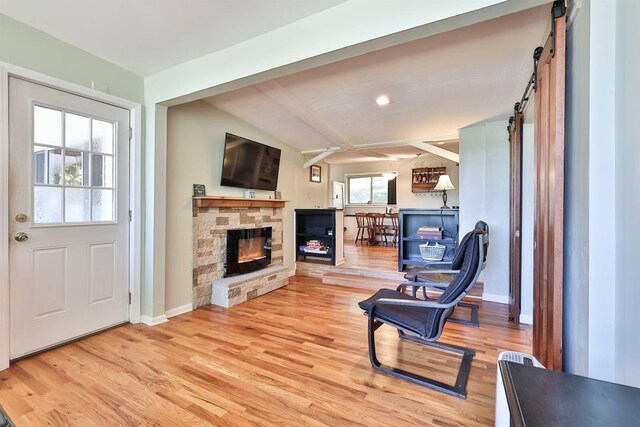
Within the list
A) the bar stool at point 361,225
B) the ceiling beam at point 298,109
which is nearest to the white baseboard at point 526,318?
the ceiling beam at point 298,109

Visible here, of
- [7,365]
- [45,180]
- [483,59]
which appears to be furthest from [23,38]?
[483,59]

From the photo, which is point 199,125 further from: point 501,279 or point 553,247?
point 501,279

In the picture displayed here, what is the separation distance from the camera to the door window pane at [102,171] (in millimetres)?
2531

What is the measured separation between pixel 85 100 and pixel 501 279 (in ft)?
15.7

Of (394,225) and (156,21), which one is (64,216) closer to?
(156,21)

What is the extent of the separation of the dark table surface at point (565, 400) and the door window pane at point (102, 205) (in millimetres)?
3119

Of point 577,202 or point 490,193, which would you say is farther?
point 490,193

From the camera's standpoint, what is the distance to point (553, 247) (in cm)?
134

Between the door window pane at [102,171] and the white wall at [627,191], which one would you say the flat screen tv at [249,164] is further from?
the white wall at [627,191]

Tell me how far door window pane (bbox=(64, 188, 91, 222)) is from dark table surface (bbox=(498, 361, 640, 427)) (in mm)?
3080

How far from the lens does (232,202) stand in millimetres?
3680

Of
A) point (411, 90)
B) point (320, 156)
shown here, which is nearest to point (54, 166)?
point (411, 90)

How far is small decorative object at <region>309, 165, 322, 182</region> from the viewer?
231 inches

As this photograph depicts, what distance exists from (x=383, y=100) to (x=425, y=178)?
4.60 meters
